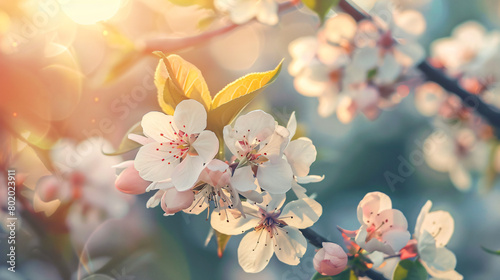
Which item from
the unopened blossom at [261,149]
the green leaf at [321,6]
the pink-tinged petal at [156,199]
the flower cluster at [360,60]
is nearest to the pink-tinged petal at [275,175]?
the unopened blossom at [261,149]

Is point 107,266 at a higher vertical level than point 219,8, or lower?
lower

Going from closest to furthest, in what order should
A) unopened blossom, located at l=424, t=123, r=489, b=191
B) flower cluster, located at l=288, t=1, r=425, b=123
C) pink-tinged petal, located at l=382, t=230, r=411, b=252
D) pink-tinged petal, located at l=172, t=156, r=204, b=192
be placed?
pink-tinged petal, located at l=172, t=156, r=204, b=192 < pink-tinged petal, located at l=382, t=230, r=411, b=252 < flower cluster, located at l=288, t=1, r=425, b=123 < unopened blossom, located at l=424, t=123, r=489, b=191

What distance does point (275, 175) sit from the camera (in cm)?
43

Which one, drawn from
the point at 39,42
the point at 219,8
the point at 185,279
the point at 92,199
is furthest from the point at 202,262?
the point at 219,8

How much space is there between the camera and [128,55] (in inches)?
29.1

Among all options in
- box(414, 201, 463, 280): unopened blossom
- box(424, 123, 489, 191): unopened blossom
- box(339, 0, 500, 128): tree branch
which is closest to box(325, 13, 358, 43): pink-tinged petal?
box(339, 0, 500, 128): tree branch

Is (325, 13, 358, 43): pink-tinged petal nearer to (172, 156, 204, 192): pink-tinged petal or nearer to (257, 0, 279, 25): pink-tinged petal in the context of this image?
(257, 0, 279, 25): pink-tinged petal

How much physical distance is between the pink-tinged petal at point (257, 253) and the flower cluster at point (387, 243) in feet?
0.33

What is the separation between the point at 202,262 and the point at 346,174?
755 millimetres

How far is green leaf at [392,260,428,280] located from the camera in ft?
1.64

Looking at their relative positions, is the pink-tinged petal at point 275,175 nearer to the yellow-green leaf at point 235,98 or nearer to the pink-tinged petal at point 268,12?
the yellow-green leaf at point 235,98

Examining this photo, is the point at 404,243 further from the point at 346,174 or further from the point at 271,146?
the point at 346,174

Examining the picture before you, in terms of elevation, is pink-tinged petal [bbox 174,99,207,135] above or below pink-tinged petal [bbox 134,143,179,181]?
above

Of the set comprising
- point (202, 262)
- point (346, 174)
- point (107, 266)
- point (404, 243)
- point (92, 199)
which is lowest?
point (202, 262)
